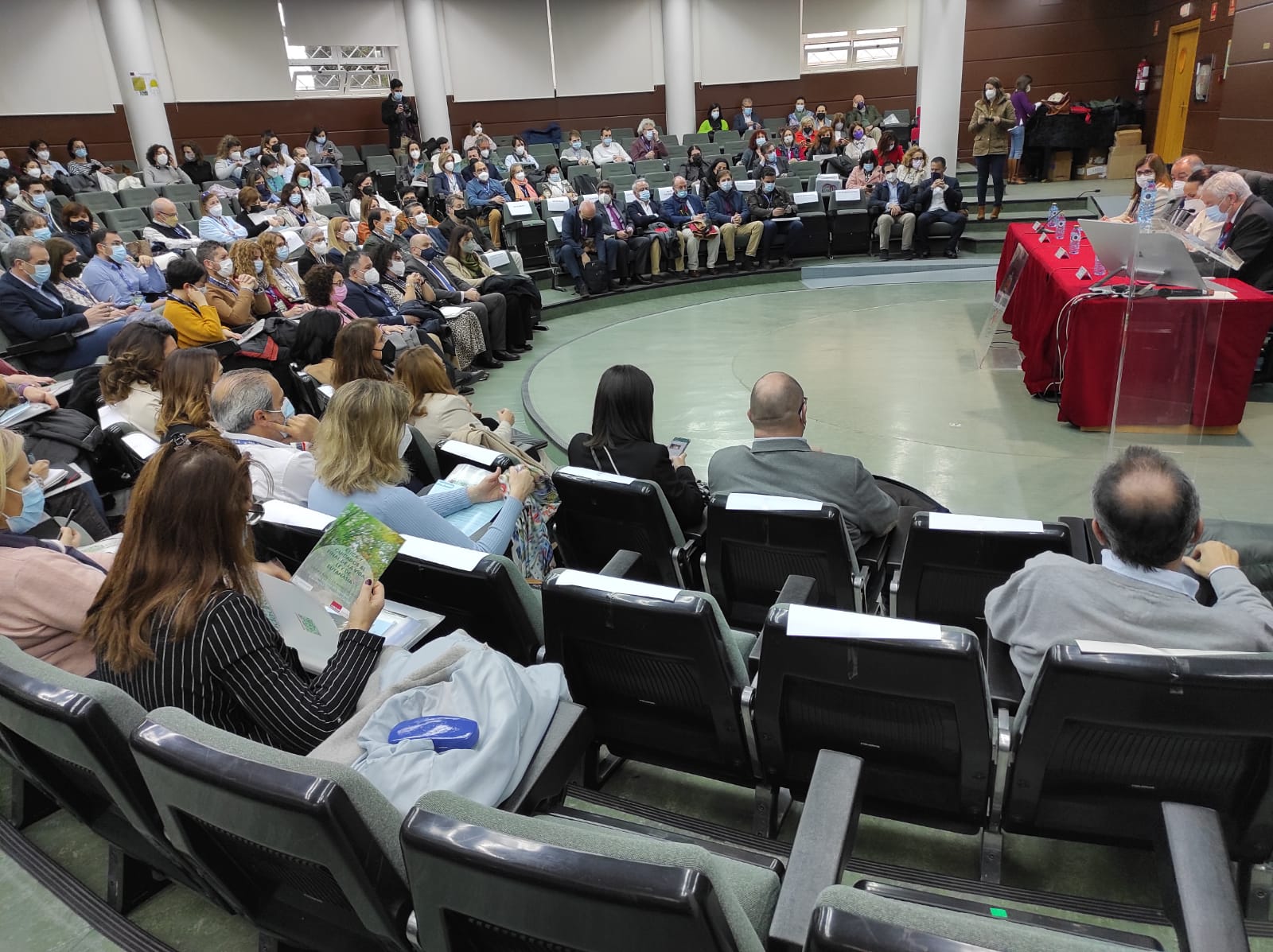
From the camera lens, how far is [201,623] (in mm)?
1459

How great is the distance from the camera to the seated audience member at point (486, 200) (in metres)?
9.32

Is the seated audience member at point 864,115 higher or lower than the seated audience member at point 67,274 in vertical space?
higher

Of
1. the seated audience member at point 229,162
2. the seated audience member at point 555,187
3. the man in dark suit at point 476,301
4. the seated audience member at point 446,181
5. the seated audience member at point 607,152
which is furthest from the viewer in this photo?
the seated audience member at point 607,152

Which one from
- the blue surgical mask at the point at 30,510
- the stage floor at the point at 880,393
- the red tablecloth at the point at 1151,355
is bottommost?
the stage floor at the point at 880,393

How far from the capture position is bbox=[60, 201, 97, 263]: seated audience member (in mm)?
6970

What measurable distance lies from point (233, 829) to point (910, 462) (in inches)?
144

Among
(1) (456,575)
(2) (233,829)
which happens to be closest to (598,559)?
(1) (456,575)

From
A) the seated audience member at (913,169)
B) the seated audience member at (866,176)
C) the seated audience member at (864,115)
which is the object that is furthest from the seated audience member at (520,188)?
the seated audience member at (864,115)

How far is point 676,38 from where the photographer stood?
1471 cm

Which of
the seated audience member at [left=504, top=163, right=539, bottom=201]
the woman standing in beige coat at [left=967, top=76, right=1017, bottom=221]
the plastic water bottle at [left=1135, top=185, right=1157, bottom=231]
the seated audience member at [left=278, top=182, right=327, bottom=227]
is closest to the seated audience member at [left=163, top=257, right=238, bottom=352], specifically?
the seated audience member at [left=278, top=182, right=327, bottom=227]

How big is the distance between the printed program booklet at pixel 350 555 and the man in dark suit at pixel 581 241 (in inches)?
293

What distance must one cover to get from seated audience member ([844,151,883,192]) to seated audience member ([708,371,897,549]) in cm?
826

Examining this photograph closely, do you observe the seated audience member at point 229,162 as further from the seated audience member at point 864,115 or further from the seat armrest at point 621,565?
the seat armrest at point 621,565

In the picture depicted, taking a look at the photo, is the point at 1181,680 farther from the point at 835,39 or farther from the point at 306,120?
the point at 835,39
